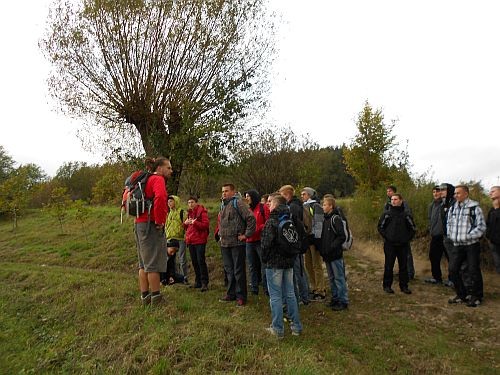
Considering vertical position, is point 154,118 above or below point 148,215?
above

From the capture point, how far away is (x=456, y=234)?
7039 millimetres

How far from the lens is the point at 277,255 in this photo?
5.25m

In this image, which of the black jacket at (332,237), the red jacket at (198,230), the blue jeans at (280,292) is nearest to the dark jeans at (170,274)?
the red jacket at (198,230)

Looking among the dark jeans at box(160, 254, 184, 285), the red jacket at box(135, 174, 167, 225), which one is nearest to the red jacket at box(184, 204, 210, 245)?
the dark jeans at box(160, 254, 184, 285)

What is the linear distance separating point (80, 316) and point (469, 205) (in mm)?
6929

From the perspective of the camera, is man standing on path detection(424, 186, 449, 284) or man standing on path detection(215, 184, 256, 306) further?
man standing on path detection(424, 186, 449, 284)

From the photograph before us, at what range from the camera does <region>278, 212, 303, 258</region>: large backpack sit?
17.1 feet

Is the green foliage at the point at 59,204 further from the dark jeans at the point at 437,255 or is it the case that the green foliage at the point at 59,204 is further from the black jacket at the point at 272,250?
the dark jeans at the point at 437,255

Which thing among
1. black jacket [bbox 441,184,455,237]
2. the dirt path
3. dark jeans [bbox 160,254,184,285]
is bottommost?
the dirt path

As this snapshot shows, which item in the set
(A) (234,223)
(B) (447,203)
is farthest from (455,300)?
(A) (234,223)

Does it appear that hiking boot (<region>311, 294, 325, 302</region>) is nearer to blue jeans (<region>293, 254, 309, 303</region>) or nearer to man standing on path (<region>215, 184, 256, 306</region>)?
blue jeans (<region>293, 254, 309, 303</region>)

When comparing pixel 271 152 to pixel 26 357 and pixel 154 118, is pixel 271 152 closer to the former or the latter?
pixel 154 118

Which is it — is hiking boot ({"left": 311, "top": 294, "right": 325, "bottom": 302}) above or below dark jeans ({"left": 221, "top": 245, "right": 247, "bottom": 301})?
below

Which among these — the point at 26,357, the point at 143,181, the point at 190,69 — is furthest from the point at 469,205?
the point at 190,69
